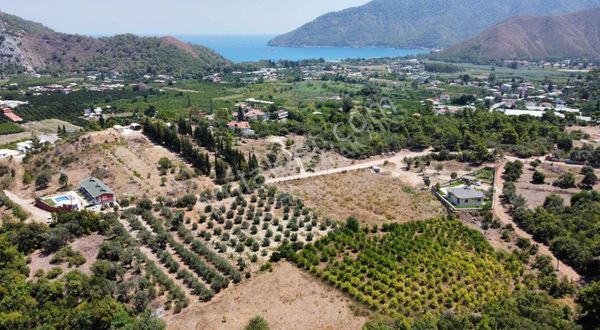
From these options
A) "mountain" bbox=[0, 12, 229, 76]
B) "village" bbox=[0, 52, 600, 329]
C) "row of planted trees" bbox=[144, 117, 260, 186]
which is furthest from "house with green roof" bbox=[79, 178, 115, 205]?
"mountain" bbox=[0, 12, 229, 76]

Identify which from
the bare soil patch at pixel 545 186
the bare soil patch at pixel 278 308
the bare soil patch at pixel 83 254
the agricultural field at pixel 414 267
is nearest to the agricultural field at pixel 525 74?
the bare soil patch at pixel 545 186

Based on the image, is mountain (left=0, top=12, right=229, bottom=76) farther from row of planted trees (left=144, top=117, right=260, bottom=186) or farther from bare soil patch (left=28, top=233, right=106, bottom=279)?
bare soil patch (left=28, top=233, right=106, bottom=279)

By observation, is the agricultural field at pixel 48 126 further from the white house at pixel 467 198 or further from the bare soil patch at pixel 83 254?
the white house at pixel 467 198

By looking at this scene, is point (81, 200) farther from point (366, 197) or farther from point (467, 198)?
point (467, 198)

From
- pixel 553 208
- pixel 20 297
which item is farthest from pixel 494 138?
pixel 20 297

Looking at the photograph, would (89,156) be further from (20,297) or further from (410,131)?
(410,131)

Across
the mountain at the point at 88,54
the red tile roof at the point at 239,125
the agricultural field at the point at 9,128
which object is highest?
the mountain at the point at 88,54
